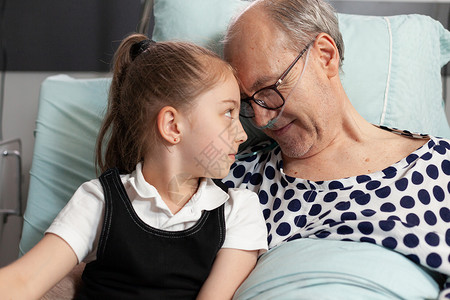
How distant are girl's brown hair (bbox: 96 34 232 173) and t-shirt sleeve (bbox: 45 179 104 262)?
136 millimetres

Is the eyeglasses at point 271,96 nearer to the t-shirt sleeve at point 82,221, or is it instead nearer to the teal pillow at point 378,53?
the teal pillow at point 378,53

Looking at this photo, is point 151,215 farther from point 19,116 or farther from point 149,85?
point 19,116

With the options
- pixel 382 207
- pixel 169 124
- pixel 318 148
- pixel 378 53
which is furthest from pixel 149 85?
pixel 378 53

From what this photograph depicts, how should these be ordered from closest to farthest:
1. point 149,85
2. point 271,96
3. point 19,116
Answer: point 149,85, point 271,96, point 19,116

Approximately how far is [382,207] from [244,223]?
32 centimetres

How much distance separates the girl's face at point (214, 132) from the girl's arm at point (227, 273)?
0.61 feet

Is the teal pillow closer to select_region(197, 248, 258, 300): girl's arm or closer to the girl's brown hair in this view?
the girl's brown hair

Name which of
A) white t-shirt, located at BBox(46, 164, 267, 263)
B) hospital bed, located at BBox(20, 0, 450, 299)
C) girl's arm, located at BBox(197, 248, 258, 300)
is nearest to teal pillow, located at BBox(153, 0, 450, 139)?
hospital bed, located at BBox(20, 0, 450, 299)

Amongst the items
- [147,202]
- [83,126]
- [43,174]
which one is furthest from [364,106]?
[43,174]

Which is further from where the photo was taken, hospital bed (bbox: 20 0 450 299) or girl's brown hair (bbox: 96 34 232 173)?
hospital bed (bbox: 20 0 450 299)

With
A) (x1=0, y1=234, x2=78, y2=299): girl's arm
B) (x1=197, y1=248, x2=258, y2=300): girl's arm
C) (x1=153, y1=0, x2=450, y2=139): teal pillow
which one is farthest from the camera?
(x1=153, y1=0, x2=450, y2=139): teal pillow

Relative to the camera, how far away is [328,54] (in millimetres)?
1390

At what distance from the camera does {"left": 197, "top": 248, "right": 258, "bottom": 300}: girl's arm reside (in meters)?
1.15

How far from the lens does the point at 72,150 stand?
1679mm
